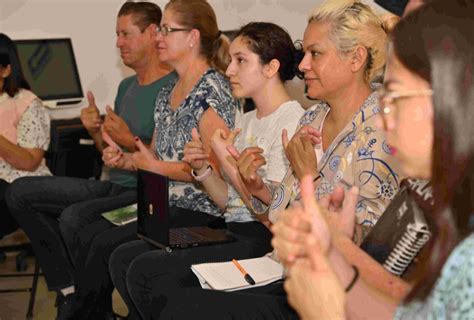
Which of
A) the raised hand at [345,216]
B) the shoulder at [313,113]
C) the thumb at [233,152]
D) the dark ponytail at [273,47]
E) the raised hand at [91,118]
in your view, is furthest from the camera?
the raised hand at [91,118]

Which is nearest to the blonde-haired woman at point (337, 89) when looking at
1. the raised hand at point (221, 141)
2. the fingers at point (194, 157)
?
the raised hand at point (221, 141)

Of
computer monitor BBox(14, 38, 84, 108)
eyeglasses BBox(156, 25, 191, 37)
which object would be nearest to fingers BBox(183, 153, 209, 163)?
eyeglasses BBox(156, 25, 191, 37)

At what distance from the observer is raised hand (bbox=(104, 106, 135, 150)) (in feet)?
11.5

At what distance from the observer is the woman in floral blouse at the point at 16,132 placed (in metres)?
3.67

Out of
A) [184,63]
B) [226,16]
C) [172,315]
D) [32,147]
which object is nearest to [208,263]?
[172,315]

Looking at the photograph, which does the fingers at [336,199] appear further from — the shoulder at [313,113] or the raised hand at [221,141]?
the raised hand at [221,141]

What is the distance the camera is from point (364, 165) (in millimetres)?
2137

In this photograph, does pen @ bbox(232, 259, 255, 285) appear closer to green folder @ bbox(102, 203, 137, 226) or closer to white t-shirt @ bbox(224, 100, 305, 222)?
white t-shirt @ bbox(224, 100, 305, 222)

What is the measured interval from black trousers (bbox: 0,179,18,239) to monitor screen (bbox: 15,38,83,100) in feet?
3.89

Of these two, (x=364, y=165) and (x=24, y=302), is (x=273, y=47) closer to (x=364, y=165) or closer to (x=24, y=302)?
(x=364, y=165)

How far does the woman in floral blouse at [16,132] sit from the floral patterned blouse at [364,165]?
1840 millimetres

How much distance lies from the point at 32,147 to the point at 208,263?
5.31ft

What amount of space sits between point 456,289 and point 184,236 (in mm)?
1664

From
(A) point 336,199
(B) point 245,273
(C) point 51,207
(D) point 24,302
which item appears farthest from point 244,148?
(D) point 24,302
